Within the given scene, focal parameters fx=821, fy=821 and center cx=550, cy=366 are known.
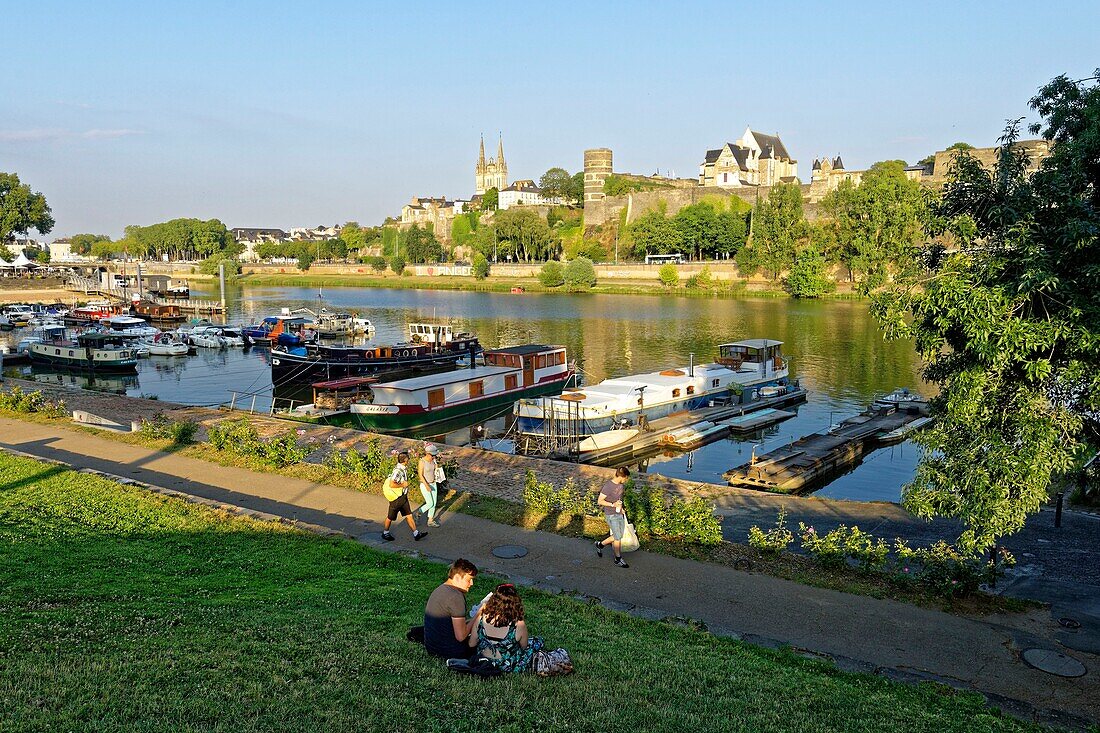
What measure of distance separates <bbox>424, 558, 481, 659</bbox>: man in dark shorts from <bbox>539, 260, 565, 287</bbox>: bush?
334ft

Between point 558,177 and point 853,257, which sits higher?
point 558,177

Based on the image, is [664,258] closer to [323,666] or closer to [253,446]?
[253,446]

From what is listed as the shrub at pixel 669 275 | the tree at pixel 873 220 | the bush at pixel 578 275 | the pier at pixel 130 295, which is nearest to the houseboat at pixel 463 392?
the pier at pixel 130 295

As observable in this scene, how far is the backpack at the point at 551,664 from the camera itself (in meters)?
7.07

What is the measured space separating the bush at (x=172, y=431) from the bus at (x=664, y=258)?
308ft

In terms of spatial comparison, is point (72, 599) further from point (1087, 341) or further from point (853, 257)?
point (853, 257)

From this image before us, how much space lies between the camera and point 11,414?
23547 mm

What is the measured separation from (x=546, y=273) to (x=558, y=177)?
65752 mm

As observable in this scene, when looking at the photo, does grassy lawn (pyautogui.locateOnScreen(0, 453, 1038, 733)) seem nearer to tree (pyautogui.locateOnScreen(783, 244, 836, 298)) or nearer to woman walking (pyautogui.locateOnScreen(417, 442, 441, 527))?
woman walking (pyautogui.locateOnScreen(417, 442, 441, 527))

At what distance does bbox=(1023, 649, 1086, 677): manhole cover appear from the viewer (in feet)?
27.5

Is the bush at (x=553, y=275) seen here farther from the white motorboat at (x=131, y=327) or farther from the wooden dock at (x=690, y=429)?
the wooden dock at (x=690, y=429)

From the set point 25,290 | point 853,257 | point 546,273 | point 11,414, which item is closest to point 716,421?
point 11,414

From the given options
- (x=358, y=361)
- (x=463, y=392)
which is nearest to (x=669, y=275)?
(x=358, y=361)

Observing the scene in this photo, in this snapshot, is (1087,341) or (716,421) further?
(716,421)
